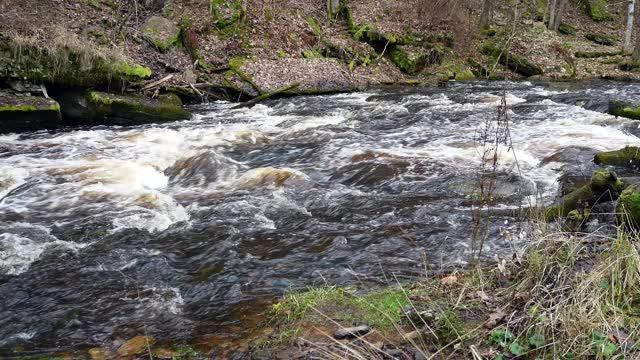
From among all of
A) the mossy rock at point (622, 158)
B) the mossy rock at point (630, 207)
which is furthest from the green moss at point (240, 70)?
the mossy rock at point (630, 207)

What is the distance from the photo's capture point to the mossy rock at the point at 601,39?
28344 mm

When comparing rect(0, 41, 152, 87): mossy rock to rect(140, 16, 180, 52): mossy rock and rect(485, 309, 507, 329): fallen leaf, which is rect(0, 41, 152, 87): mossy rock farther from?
rect(485, 309, 507, 329): fallen leaf

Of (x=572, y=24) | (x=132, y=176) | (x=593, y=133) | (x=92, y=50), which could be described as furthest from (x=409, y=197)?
(x=572, y=24)

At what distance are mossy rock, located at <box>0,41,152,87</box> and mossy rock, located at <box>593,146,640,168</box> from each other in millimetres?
11098

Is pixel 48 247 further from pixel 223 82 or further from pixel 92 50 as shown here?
pixel 223 82

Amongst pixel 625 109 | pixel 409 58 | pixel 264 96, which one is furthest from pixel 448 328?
pixel 409 58

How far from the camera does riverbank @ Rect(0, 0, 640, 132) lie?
12156 mm

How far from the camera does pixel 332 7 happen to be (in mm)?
22938

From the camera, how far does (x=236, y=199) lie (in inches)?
304

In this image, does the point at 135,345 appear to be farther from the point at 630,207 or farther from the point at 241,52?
the point at 241,52

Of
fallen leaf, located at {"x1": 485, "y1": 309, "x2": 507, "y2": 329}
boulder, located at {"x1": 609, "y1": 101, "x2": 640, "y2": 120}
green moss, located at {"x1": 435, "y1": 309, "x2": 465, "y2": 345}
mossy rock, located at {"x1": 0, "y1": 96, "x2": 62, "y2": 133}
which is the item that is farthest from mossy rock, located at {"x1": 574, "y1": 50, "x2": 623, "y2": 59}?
green moss, located at {"x1": 435, "y1": 309, "x2": 465, "y2": 345}

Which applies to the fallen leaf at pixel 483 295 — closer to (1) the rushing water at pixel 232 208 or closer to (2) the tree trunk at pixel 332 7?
(1) the rushing water at pixel 232 208

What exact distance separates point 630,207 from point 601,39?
27922 millimetres

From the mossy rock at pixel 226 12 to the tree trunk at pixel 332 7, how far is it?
A: 471 cm
